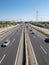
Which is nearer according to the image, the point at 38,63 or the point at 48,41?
the point at 38,63

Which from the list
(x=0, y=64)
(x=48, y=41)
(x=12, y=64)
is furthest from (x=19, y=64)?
(x=48, y=41)

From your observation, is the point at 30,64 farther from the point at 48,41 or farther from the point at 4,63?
the point at 48,41

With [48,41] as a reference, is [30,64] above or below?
above

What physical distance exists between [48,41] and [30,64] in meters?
25.4

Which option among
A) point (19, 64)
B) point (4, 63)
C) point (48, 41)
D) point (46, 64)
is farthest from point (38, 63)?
point (48, 41)

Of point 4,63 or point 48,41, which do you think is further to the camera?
point 48,41

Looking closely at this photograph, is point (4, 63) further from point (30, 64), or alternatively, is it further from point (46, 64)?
point (46, 64)

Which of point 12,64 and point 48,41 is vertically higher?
point 12,64

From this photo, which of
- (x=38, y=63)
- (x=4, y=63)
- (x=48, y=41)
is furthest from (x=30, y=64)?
(x=48, y=41)

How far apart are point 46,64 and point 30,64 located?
2135 mm

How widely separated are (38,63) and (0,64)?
510 cm

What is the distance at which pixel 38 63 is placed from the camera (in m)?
22.2

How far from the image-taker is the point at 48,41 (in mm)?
46000

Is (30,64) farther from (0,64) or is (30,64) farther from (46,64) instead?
(0,64)
